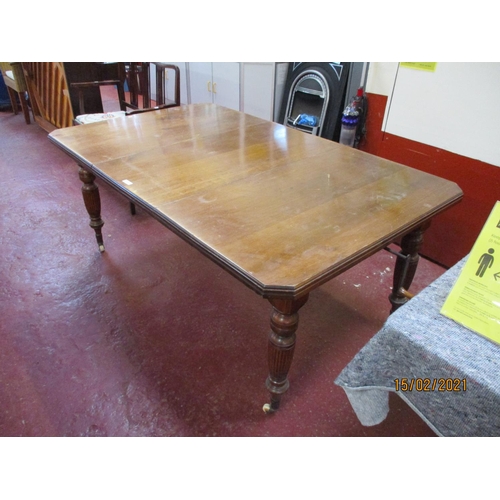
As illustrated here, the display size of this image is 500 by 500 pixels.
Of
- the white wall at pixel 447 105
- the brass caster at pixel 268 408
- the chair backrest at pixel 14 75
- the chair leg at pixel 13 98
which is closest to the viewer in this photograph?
the brass caster at pixel 268 408

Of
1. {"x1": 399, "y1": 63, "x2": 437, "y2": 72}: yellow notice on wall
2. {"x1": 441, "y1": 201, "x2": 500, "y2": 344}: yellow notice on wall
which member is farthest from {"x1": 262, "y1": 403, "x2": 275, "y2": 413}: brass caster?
{"x1": 399, "y1": 63, "x2": 437, "y2": 72}: yellow notice on wall

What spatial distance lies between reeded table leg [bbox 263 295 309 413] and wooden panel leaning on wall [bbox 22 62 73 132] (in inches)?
124

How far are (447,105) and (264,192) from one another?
47.3 inches

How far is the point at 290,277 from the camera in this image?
95cm

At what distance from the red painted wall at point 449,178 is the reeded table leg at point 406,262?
0.68 metres

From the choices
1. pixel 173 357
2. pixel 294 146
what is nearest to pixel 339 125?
pixel 294 146

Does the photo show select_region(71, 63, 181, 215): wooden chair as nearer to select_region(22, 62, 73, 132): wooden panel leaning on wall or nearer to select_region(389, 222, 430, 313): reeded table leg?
select_region(22, 62, 73, 132): wooden panel leaning on wall

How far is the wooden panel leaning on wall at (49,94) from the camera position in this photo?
3.42 meters

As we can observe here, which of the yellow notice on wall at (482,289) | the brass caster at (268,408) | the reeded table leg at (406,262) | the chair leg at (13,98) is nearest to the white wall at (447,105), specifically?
the reeded table leg at (406,262)

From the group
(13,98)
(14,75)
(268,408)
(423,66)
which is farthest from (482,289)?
(13,98)

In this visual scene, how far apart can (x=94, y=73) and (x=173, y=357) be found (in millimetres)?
2941

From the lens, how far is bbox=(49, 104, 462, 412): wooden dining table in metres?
1.03
